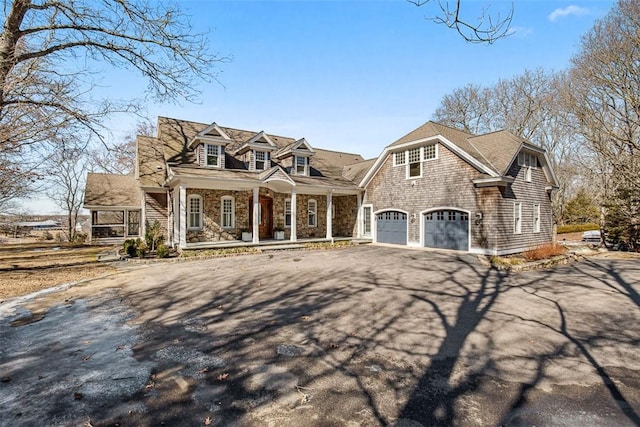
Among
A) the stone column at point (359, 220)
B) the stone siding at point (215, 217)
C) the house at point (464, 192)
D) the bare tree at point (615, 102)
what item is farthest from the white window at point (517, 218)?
the stone siding at point (215, 217)

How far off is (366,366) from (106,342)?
4279mm

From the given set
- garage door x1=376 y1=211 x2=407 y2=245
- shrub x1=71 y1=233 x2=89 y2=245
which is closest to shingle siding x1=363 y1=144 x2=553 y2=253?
garage door x1=376 y1=211 x2=407 y2=245

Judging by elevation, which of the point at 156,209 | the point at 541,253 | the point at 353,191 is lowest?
the point at 541,253

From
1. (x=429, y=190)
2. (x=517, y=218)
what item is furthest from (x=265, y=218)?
(x=517, y=218)

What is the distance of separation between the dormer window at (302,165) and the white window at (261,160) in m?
2.29

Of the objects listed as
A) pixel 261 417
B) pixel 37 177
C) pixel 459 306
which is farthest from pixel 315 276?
pixel 37 177

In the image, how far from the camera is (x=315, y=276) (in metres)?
10.0

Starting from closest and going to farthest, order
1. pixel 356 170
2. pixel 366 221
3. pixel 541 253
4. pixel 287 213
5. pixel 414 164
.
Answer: pixel 541 253 → pixel 414 164 → pixel 287 213 → pixel 366 221 → pixel 356 170

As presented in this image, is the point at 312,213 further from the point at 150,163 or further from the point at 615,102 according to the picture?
the point at 615,102

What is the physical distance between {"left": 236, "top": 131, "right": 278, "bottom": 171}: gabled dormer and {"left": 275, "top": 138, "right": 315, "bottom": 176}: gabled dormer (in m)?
1.43

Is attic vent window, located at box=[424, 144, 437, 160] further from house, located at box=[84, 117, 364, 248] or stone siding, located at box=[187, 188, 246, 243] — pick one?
stone siding, located at box=[187, 188, 246, 243]

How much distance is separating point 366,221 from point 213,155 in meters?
10.5

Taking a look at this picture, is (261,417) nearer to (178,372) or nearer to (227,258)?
(178,372)

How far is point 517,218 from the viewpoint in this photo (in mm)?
15500
